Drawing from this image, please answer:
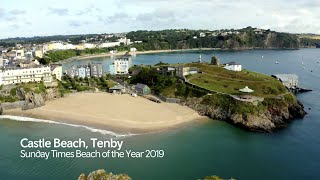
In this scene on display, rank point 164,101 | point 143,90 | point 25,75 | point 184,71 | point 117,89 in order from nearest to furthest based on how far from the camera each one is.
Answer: point 164,101 < point 143,90 < point 25,75 < point 117,89 < point 184,71

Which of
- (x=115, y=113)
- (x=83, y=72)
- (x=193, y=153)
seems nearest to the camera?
(x=193, y=153)

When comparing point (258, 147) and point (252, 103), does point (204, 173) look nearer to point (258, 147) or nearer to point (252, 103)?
point (258, 147)

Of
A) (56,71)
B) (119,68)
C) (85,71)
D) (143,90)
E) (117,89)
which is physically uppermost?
(56,71)

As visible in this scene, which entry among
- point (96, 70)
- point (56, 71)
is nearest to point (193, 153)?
point (56, 71)

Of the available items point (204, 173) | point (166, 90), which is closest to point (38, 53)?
point (166, 90)

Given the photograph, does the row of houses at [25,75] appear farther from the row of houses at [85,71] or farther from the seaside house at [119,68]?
the seaside house at [119,68]

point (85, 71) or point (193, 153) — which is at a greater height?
point (85, 71)

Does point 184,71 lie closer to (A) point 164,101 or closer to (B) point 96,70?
(A) point 164,101
